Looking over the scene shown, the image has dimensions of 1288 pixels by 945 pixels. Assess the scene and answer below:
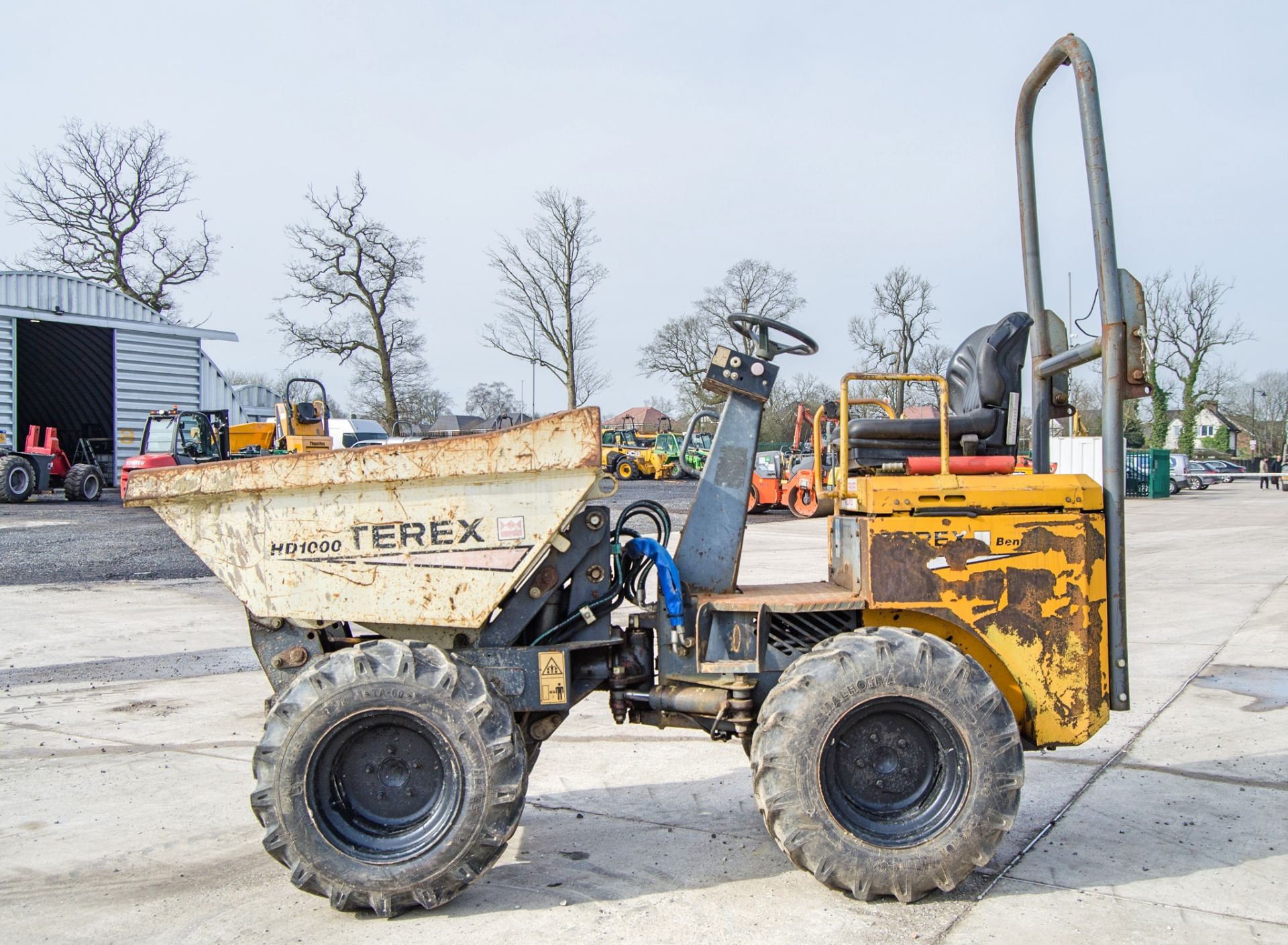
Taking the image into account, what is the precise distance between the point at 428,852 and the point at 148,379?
93.5 ft

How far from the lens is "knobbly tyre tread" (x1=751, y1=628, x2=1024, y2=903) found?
3.47 m

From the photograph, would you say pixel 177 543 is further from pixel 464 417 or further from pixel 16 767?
pixel 464 417

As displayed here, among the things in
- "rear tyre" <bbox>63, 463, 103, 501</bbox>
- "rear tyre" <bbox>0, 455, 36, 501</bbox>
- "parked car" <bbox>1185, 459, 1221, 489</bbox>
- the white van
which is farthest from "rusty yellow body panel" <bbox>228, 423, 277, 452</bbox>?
"parked car" <bbox>1185, 459, 1221, 489</bbox>

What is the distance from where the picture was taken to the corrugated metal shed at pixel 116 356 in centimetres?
2534

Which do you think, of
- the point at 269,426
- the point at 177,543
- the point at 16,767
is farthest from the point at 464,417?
the point at 16,767

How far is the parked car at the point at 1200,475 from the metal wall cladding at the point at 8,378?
130 ft

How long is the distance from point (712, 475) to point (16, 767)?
3881 mm

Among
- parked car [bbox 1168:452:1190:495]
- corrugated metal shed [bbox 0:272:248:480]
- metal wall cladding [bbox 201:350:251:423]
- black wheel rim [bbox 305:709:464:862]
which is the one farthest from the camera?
parked car [bbox 1168:452:1190:495]

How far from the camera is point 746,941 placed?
10.7 ft

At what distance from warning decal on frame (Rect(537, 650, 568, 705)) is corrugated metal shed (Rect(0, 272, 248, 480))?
26252mm

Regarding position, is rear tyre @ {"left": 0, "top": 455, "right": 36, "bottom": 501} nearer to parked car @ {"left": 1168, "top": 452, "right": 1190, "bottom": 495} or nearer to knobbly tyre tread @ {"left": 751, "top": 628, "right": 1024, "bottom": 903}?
knobbly tyre tread @ {"left": 751, "top": 628, "right": 1024, "bottom": 903}

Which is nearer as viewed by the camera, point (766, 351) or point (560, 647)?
point (560, 647)

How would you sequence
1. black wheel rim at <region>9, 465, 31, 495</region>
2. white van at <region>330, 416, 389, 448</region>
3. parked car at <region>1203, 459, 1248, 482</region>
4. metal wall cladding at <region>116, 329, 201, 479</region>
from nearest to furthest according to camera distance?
black wheel rim at <region>9, 465, 31, 495</region> < metal wall cladding at <region>116, 329, 201, 479</region> < white van at <region>330, 416, 389, 448</region> < parked car at <region>1203, 459, 1248, 482</region>

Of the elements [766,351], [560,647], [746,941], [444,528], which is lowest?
[746,941]
